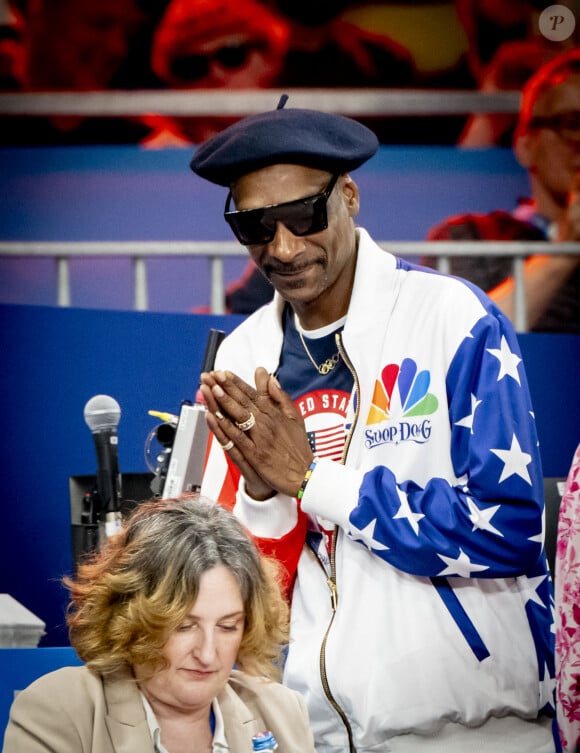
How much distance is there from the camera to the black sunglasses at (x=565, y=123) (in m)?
4.80

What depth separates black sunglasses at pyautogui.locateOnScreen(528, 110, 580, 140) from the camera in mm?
4797

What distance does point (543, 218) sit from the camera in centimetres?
495

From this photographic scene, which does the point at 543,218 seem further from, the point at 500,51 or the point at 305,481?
the point at 305,481

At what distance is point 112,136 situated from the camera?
4938 mm

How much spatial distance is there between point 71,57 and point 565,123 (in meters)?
2.09

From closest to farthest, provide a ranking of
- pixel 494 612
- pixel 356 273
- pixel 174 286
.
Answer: pixel 494 612, pixel 356 273, pixel 174 286

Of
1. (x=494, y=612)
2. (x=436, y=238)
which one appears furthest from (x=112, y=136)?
(x=494, y=612)

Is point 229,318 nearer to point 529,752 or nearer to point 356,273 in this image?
point 356,273

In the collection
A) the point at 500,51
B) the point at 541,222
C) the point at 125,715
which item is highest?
the point at 500,51

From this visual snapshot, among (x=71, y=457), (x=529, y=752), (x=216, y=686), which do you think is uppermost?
(x=71, y=457)

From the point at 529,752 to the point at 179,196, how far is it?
10.6 ft

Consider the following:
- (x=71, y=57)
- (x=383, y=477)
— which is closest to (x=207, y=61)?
(x=71, y=57)

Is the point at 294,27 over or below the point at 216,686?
over

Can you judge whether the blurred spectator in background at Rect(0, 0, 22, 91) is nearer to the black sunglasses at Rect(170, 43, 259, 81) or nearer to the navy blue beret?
the black sunglasses at Rect(170, 43, 259, 81)
